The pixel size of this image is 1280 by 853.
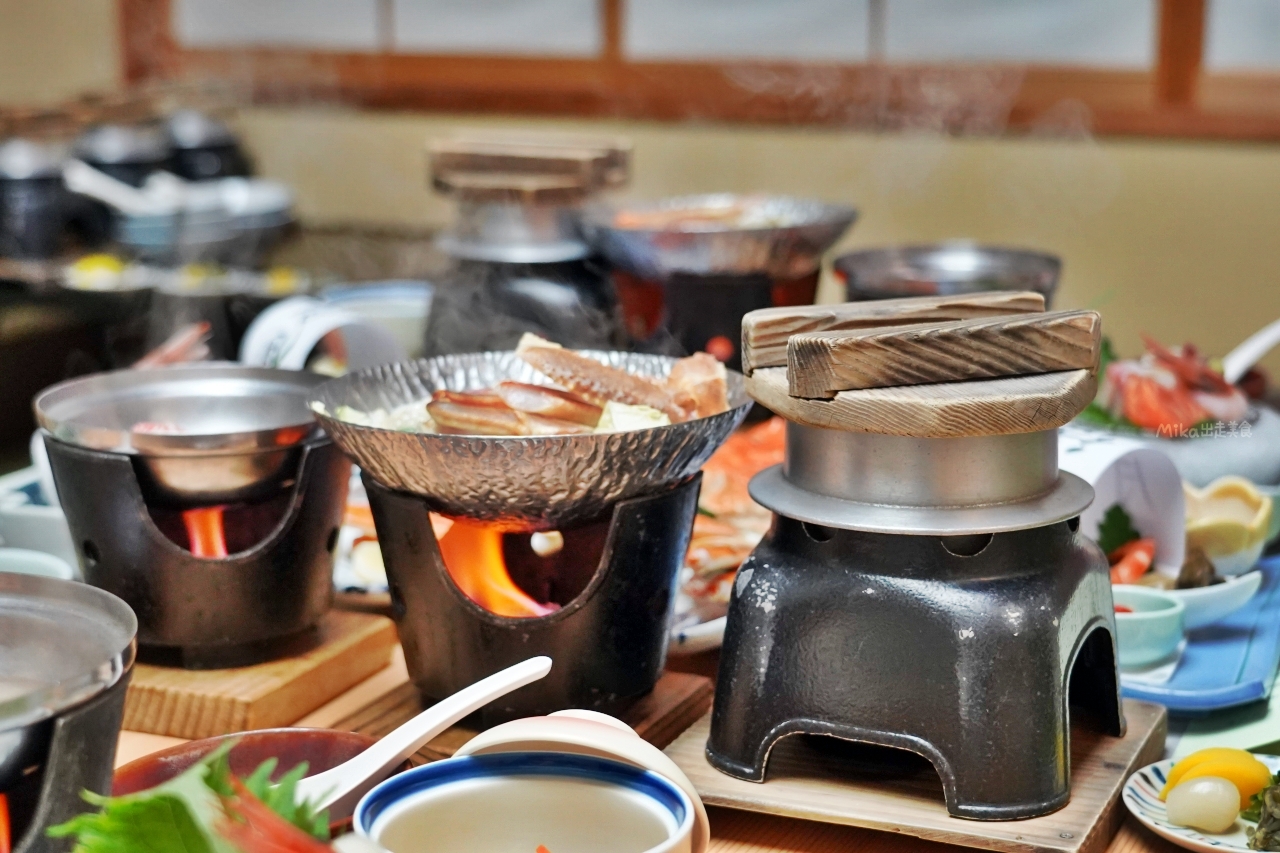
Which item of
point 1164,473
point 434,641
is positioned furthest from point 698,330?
point 434,641

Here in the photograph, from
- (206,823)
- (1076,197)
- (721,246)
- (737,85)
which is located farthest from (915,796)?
(737,85)

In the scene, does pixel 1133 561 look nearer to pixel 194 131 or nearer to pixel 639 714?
pixel 639 714

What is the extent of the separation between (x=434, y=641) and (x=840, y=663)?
0.37 meters

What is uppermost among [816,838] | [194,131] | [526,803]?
[194,131]

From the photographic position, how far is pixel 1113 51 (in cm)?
351

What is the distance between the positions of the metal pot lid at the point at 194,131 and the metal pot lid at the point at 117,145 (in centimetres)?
24

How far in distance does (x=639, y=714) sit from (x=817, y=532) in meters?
0.27

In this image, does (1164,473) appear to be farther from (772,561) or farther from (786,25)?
(786,25)

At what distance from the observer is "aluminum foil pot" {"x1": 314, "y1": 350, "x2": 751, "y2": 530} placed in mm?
1144

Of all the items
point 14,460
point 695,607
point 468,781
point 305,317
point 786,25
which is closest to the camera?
point 468,781

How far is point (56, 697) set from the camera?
84 centimetres

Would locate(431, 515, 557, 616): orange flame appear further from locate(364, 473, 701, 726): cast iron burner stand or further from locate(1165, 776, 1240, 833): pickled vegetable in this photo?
locate(1165, 776, 1240, 833): pickled vegetable

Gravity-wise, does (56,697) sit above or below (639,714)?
above

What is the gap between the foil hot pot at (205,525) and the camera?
4.41ft
